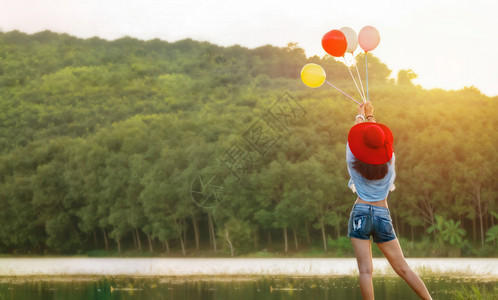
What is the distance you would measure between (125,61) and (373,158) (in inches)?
4023

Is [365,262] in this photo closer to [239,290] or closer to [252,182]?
[239,290]

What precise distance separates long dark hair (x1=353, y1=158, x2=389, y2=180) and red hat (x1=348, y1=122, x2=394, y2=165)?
0.13ft

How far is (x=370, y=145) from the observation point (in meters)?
5.11

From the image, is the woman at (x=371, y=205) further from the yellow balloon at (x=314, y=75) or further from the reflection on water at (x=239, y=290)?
the reflection on water at (x=239, y=290)

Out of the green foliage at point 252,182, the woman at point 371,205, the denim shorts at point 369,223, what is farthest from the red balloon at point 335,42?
the green foliage at point 252,182

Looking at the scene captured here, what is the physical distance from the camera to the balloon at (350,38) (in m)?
7.22

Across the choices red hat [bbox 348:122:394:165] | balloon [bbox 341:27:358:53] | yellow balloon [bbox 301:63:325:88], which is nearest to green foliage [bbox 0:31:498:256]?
balloon [bbox 341:27:358:53]

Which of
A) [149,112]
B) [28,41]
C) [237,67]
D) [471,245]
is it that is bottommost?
[471,245]

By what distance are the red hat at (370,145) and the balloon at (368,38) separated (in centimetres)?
220

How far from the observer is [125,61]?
342 ft

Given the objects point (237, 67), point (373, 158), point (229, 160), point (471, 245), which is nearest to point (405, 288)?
point (373, 158)

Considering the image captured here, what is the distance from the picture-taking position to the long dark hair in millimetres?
5125

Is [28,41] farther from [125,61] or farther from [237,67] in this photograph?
[237,67]

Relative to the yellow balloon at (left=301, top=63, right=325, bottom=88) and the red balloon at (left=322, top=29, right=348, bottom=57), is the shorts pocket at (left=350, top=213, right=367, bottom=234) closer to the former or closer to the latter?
the yellow balloon at (left=301, top=63, right=325, bottom=88)
